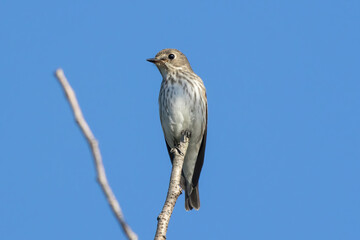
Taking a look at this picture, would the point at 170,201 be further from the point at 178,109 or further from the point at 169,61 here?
the point at 169,61

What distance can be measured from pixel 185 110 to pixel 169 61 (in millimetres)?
1307

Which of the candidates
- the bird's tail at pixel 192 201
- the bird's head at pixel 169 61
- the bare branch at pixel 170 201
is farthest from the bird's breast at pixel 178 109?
the bare branch at pixel 170 201

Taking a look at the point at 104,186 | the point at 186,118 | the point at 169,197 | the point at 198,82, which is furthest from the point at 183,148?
the point at 104,186

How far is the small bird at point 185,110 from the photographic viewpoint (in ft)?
30.5

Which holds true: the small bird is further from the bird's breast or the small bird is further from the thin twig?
the thin twig

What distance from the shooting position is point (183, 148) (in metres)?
7.57

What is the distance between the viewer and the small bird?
9305mm

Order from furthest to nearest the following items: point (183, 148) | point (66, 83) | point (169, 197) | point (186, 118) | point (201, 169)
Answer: point (201, 169)
point (186, 118)
point (183, 148)
point (169, 197)
point (66, 83)

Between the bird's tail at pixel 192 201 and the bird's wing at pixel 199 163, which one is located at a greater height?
the bird's wing at pixel 199 163

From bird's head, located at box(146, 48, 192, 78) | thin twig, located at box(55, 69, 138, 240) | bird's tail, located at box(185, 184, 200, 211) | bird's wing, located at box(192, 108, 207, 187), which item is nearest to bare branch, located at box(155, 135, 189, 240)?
thin twig, located at box(55, 69, 138, 240)

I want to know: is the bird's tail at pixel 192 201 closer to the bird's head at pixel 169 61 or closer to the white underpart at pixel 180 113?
the white underpart at pixel 180 113

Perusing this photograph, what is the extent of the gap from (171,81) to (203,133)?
3.79 feet

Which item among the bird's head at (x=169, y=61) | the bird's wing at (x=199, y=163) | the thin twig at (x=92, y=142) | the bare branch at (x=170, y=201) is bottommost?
the thin twig at (x=92, y=142)

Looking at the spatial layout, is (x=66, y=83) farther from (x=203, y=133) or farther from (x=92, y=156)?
(x=203, y=133)
